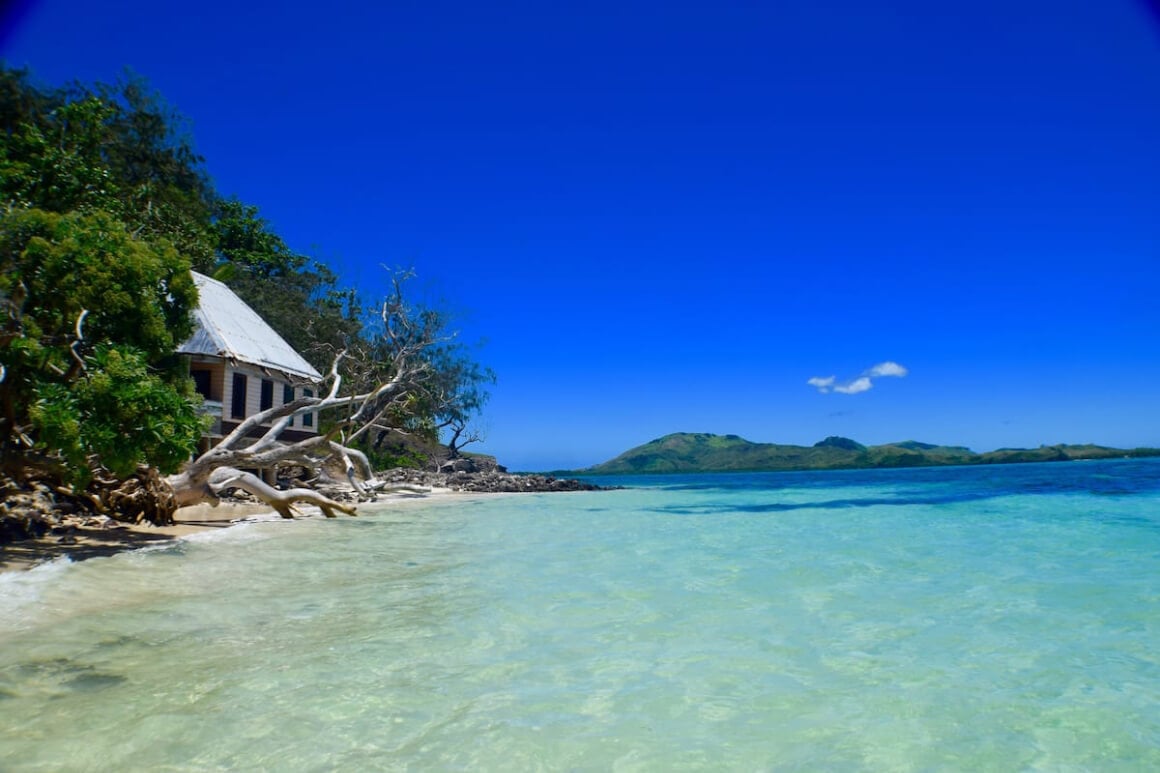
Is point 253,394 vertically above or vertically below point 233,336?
below

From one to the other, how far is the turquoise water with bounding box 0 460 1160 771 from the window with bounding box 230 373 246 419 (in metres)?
13.0

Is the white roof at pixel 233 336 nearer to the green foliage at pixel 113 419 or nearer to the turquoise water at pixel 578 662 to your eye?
the green foliage at pixel 113 419

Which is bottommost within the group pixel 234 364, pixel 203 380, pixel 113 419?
pixel 113 419

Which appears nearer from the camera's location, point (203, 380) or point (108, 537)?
point (108, 537)

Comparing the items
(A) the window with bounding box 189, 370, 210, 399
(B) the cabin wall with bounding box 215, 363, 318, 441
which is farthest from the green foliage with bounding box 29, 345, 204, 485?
(A) the window with bounding box 189, 370, 210, 399

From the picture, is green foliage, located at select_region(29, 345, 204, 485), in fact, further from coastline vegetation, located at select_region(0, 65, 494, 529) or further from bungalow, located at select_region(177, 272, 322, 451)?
bungalow, located at select_region(177, 272, 322, 451)

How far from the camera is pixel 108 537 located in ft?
38.7

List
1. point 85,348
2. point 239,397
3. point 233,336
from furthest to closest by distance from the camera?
point 239,397, point 233,336, point 85,348

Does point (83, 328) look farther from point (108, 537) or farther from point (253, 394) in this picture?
point (253, 394)

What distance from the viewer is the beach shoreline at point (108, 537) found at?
32.1 feet

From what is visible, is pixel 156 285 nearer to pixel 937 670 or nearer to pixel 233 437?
pixel 233 437

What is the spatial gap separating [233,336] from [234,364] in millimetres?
1402

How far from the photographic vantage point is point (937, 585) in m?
9.11

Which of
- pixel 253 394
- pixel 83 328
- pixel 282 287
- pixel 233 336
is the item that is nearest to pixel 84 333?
pixel 83 328
